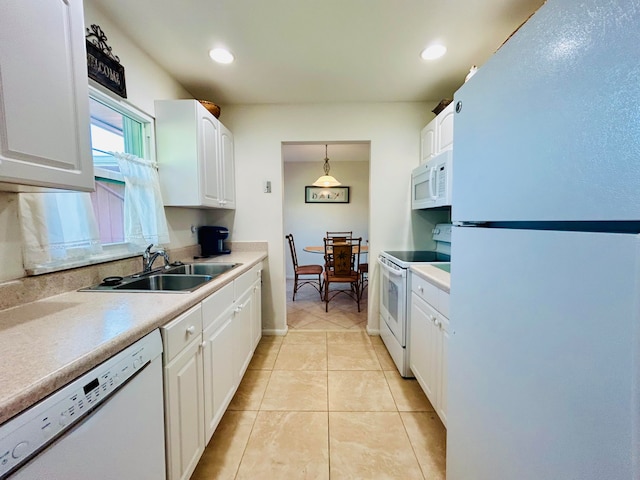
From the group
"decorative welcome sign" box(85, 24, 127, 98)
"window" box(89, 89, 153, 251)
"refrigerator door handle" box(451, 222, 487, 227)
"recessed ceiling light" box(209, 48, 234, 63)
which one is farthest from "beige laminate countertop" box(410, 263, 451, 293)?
"decorative welcome sign" box(85, 24, 127, 98)

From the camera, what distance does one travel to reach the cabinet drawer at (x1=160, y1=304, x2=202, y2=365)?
96cm

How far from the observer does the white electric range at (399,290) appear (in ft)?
6.57

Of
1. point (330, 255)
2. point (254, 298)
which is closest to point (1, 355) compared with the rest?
point (254, 298)

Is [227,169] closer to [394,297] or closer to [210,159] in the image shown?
[210,159]

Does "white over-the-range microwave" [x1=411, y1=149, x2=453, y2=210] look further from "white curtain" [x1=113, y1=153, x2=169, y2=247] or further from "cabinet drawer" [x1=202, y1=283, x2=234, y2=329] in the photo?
"white curtain" [x1=113, y1=153, x2=169, y2=247]

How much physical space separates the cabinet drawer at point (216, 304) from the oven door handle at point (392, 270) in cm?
124

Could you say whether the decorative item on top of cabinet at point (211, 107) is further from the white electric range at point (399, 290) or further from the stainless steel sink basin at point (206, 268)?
the white electric range at point (399, 290)

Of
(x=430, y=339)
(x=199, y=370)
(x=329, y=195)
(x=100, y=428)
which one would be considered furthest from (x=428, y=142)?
(x=329, y=195)

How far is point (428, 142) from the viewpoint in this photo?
2436 mm

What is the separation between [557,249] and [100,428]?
1.18m

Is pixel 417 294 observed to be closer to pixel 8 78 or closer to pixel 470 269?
pixel 470 269

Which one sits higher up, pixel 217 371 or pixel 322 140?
pixel 322 140

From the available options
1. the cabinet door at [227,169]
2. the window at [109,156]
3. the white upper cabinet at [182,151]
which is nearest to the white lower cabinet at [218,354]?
the window at [109,156]

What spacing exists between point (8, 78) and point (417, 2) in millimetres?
1773
